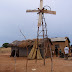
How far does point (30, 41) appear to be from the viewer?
50.7ft

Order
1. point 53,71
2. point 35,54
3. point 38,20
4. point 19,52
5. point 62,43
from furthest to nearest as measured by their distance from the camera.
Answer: point 62,43, point 19,52, point 35,54, point 38,20, point 53,71

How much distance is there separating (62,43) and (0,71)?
1573cm

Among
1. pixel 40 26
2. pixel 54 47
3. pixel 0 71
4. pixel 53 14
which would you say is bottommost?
pixel 0 71

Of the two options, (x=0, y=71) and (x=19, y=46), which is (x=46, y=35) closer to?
(x=0, y=71)

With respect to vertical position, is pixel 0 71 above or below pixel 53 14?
below

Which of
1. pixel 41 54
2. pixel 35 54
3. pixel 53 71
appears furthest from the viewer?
pixel 41 54

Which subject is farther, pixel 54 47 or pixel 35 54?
pixel 54 47

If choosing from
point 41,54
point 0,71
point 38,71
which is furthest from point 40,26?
Result: point 41,54

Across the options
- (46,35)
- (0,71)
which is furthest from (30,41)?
(0,71)

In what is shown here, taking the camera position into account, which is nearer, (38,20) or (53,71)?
(53,71)

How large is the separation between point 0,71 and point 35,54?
6.82 metres

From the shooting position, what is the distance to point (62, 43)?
21031 mm

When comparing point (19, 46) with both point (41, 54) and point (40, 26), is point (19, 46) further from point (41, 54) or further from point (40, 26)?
point (40, 26)

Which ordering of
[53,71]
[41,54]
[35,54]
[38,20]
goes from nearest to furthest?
1. [53,71]
2. [38,20]
3. [35,54]
4. [41,54]
